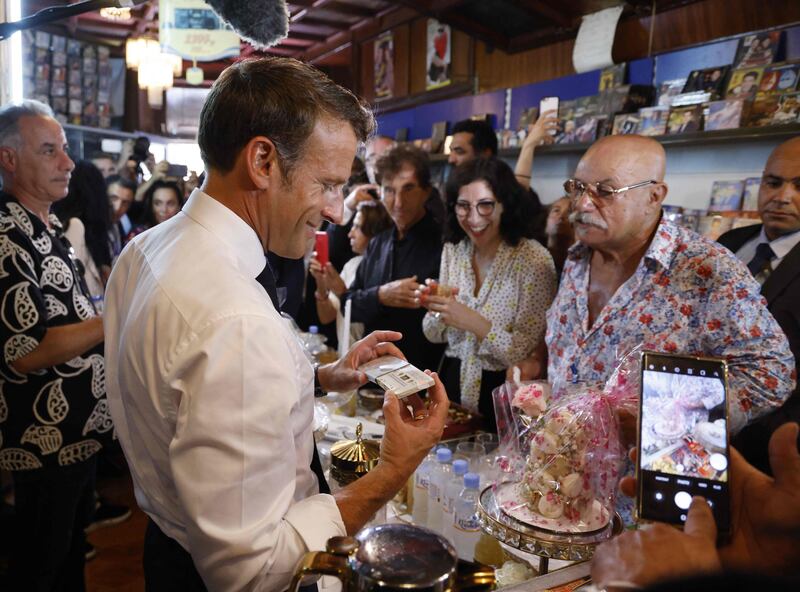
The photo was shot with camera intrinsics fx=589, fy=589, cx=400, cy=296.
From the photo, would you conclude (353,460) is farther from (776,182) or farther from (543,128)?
(543,128)

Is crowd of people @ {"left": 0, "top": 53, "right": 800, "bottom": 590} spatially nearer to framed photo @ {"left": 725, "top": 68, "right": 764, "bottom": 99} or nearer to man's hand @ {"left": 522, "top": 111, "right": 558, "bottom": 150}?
man's hand @ {"left": 522, "top": 111, "right": 558, "bottom": 150}

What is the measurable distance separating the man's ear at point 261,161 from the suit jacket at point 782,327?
1.68 meters

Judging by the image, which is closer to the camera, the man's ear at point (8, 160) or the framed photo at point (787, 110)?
the man's ear at point (8, 160)

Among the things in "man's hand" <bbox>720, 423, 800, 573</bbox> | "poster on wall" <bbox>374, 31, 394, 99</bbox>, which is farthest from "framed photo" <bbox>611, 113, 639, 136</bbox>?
"poster on wall" <bbox>374, 31, 394, 99</bbox>

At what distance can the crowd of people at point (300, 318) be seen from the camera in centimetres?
81

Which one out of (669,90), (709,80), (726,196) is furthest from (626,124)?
(726,196)

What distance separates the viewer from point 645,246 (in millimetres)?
1778

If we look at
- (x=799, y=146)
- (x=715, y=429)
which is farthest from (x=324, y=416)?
(x=799, y=146)

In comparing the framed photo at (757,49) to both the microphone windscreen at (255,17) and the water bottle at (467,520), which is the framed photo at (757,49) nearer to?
the microphone windscreen at (255,17)

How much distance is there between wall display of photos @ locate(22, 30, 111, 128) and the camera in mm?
9055

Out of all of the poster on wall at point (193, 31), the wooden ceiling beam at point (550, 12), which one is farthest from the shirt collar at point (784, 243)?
the poster on wall at point (193, 31)

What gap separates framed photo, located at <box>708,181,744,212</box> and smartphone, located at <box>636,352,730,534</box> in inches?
97.5

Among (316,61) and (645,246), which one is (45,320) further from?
(316,61)

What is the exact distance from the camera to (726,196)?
122 inches
